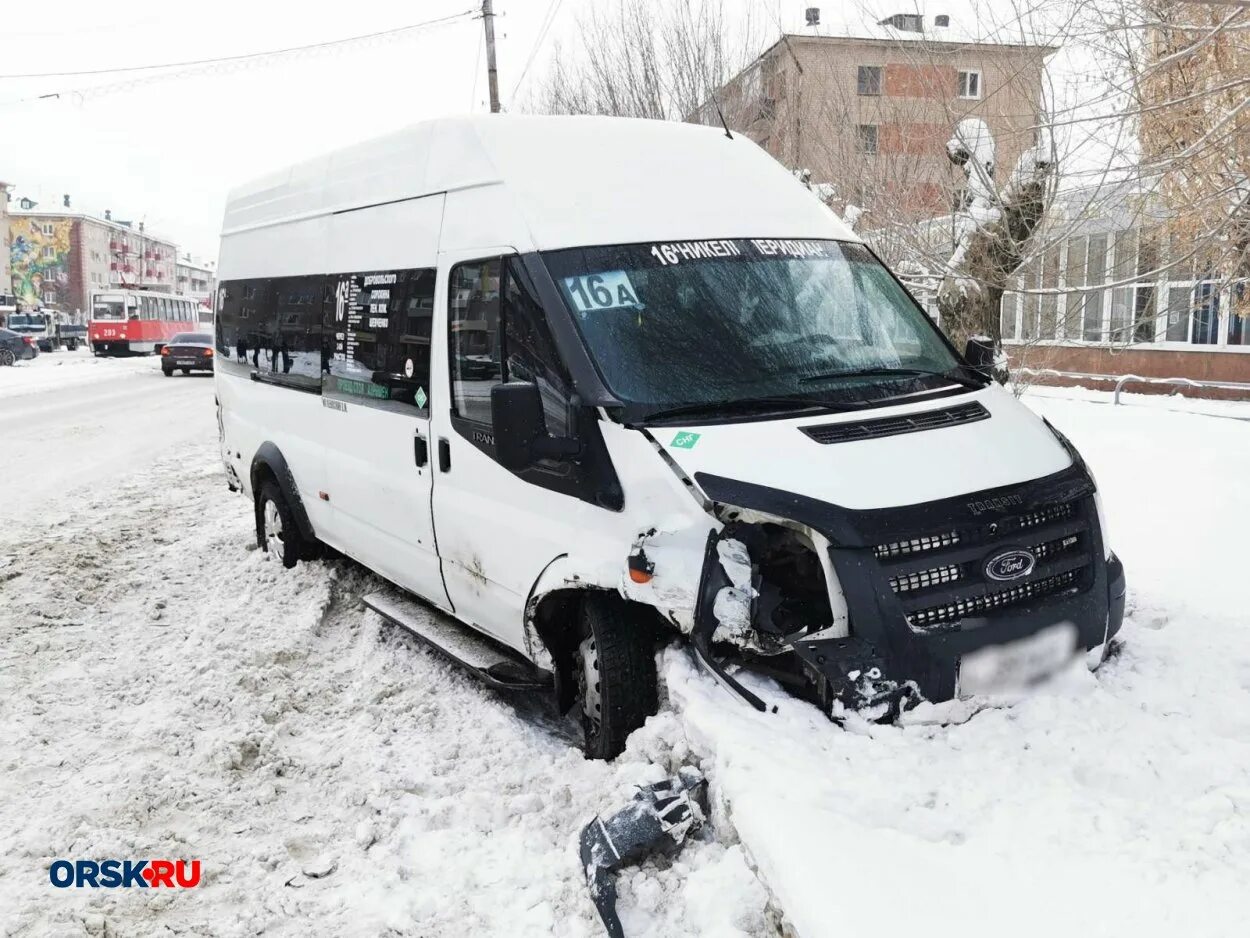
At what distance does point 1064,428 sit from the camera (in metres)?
14.0

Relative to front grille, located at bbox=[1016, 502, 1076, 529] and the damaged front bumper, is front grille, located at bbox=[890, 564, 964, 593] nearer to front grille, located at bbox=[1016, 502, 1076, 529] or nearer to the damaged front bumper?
the damaged front bumper

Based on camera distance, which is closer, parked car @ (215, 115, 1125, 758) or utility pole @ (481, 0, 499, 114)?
parked car @ (215, 115, 1125, 758)

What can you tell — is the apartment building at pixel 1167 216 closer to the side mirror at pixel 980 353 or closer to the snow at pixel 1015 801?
the side mirror at pixel 980 353

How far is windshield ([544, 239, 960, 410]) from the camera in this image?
3.85 meters

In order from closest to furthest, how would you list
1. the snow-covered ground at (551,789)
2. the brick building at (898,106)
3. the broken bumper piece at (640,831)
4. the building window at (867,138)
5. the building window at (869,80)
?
1. the snow-covered ground at (551,789)
2. the broken bumper piece at (640,831)
3. the brick building at (898,106)
4. the building window at (869,80)
5. the building window at (867,138)

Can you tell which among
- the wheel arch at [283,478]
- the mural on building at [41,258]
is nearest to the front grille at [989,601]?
the wheel arch at [283,478]

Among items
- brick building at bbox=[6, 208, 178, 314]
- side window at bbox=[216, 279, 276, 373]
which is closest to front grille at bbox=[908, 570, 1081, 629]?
side window at bbox=[216, 279, 276, 373]

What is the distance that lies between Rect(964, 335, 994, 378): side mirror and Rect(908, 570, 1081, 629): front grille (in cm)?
139

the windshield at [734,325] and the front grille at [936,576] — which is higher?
the windshield at [734,325]

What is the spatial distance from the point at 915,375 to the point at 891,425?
0.64 m

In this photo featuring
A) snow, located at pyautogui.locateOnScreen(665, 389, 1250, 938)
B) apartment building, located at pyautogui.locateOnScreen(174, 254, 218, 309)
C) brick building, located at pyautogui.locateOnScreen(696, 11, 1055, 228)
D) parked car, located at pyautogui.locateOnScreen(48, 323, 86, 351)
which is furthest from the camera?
apartment building, located at pyautogui.locateOnScreen(174, 254, 218, 309)

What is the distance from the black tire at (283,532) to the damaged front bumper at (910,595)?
14.0ft

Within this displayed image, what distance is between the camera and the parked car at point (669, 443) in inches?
130

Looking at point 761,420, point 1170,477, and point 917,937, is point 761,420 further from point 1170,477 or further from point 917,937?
point 1170,477
